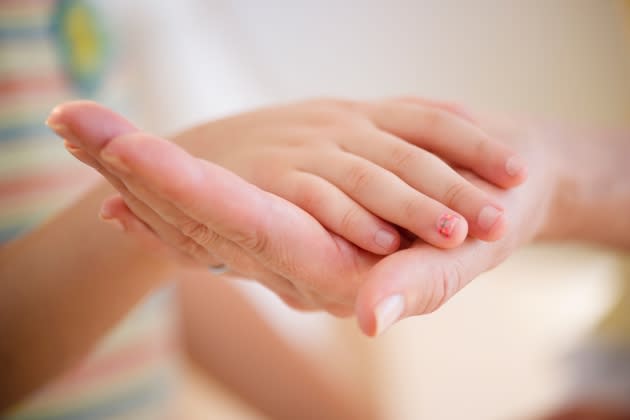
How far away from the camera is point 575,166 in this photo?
0.74 m

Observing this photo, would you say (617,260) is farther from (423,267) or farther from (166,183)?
(166,183)

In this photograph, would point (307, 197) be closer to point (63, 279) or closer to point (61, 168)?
point (63, 279)

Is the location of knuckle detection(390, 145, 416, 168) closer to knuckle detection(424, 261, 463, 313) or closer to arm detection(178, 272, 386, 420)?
knuckle detection(424, 261, 463, 313)

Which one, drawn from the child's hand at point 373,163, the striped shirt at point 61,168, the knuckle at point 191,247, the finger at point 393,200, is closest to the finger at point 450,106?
the child's hand at point 373,163

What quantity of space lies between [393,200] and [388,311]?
4.6 inches

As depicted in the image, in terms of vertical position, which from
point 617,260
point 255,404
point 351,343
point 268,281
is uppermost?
point 268,281

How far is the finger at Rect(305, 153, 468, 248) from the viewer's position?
1.39ft

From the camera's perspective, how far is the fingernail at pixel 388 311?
35cm

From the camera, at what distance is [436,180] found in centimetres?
47

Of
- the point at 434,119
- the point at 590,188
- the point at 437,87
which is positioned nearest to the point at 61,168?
the point at 434,119

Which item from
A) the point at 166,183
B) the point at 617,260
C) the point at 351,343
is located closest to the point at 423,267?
the point at 166,183

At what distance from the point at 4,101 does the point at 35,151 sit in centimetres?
8

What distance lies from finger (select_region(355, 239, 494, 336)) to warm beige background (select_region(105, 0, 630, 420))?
3.12ft

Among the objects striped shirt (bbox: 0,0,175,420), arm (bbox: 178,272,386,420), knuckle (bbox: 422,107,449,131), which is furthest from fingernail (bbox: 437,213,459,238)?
arm (bbox: 178,272,386,420)
